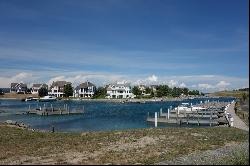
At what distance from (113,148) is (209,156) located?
22.5ft

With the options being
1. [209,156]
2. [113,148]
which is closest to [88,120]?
[113,148]

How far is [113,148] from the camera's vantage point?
2525 cm

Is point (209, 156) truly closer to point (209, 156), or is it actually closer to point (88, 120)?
point (209, 156)

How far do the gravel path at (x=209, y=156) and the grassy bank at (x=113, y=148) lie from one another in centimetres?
92

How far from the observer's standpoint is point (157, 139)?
2966 centimetres

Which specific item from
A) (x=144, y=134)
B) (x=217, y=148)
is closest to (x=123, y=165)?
(x=217, y=148)

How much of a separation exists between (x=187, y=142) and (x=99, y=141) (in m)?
6.95

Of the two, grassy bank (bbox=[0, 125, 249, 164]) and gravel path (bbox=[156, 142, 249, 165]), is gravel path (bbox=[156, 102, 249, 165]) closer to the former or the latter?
gravel path (bbox=[156, 142, 249, 165])

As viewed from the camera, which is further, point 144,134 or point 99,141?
point 144,134

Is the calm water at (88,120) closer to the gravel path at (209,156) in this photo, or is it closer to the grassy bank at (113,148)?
the grassy bank at (113,148)

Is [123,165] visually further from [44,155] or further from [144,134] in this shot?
[144,134]

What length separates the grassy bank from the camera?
21.3 metres

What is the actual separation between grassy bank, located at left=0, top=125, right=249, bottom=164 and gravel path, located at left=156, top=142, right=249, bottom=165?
92 cm

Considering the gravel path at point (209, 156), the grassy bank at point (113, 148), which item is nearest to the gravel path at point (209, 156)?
the gravel path at point (209, 156)
